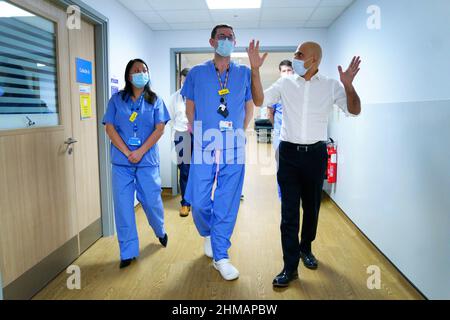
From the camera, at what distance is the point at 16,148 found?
186 centimetres

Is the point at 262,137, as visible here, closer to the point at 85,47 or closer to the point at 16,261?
the point at 85,47

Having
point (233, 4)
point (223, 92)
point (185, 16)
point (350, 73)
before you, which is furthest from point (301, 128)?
point (185, 16)

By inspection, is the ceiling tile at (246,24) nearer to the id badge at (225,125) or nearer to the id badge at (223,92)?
the id badge at (223,92)

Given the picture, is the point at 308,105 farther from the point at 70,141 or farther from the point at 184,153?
the point at 184,153

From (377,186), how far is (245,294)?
132 cm

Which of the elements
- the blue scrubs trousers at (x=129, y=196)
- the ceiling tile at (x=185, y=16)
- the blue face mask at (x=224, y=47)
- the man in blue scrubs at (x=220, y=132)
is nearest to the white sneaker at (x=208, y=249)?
the man in blue scrubs at (x=220, y=132)

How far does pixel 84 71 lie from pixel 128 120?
23.8 inches

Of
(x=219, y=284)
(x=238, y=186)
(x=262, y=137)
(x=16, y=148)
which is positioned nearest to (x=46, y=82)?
(x=16, y=148)

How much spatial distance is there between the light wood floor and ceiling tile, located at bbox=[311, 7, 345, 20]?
214cm

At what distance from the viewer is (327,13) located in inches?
147

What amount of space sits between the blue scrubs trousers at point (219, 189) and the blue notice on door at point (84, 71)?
1.08 meters

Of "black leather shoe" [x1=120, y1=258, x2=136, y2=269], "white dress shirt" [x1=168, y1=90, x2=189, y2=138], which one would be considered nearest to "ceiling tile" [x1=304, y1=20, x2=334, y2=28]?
"white dress shirt" [x1=168, y1=90, x2=189, y2=138]

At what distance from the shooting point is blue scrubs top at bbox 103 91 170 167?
239cm

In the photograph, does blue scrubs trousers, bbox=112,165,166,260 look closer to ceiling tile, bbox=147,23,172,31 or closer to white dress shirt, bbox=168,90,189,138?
white dress shirt, bbox=168,90,189,138
